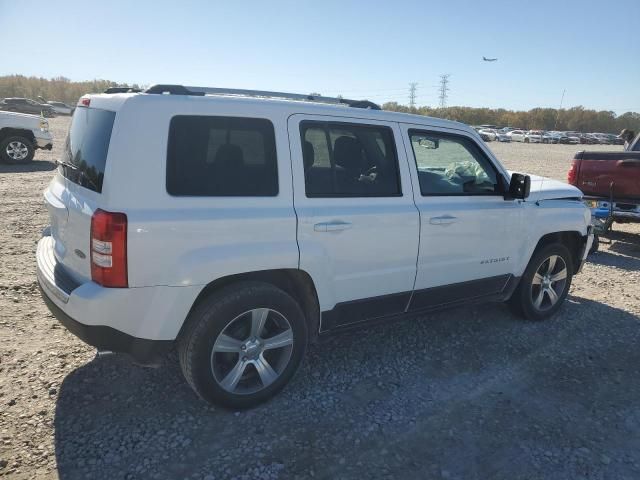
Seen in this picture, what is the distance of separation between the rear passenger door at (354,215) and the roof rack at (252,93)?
0.97ft

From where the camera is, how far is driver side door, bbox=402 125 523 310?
381 centimetres

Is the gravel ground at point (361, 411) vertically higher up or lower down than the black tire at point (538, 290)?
lower down

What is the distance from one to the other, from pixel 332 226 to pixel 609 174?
6.29 meters

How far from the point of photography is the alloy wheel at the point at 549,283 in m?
4.88

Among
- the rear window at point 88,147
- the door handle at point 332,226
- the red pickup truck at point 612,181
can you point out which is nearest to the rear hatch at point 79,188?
the rear window at point 88,147

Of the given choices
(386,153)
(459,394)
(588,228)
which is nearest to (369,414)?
(459,394)

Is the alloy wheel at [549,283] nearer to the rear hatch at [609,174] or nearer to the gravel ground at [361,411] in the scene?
the gravel ground at [361,411]

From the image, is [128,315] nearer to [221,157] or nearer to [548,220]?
[221,157]

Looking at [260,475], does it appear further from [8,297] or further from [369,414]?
[8,297]

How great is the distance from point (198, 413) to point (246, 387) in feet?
1.13

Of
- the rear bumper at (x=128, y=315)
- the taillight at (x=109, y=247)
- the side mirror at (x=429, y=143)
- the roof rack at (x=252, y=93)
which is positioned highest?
the roof rack at (x=252, y=93)

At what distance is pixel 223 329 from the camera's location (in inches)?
119

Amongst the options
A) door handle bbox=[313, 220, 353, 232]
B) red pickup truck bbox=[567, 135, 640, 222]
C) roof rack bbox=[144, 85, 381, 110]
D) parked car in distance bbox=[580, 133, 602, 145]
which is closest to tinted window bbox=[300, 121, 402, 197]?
door handle bbox=[313, 220, 353, 232]

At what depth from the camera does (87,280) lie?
113 inches
